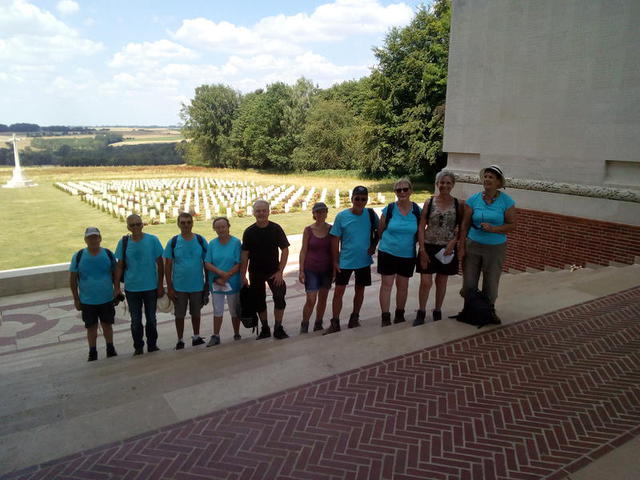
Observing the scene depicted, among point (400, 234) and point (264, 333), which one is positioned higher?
point (400, 234)

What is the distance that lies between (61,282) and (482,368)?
8965 mm

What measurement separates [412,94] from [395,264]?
2948 cm

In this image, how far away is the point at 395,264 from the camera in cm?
511

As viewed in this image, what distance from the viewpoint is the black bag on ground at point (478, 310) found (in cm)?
493

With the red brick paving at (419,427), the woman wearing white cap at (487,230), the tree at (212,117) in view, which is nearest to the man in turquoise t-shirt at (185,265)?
the red brick paving at (419,427)

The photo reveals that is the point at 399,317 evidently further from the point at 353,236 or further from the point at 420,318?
the point at 353,236

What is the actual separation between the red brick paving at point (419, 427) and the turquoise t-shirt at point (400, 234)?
3.80ft

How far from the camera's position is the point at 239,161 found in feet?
234

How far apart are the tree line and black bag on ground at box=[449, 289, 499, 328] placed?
1052 inches

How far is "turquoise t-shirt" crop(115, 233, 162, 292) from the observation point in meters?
5.21

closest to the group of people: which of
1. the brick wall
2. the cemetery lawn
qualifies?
the brick wall

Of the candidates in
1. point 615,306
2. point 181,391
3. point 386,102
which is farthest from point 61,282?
point 386,102

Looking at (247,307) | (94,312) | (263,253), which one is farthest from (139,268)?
(263,253)

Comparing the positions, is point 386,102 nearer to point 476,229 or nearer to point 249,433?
point 476,229
